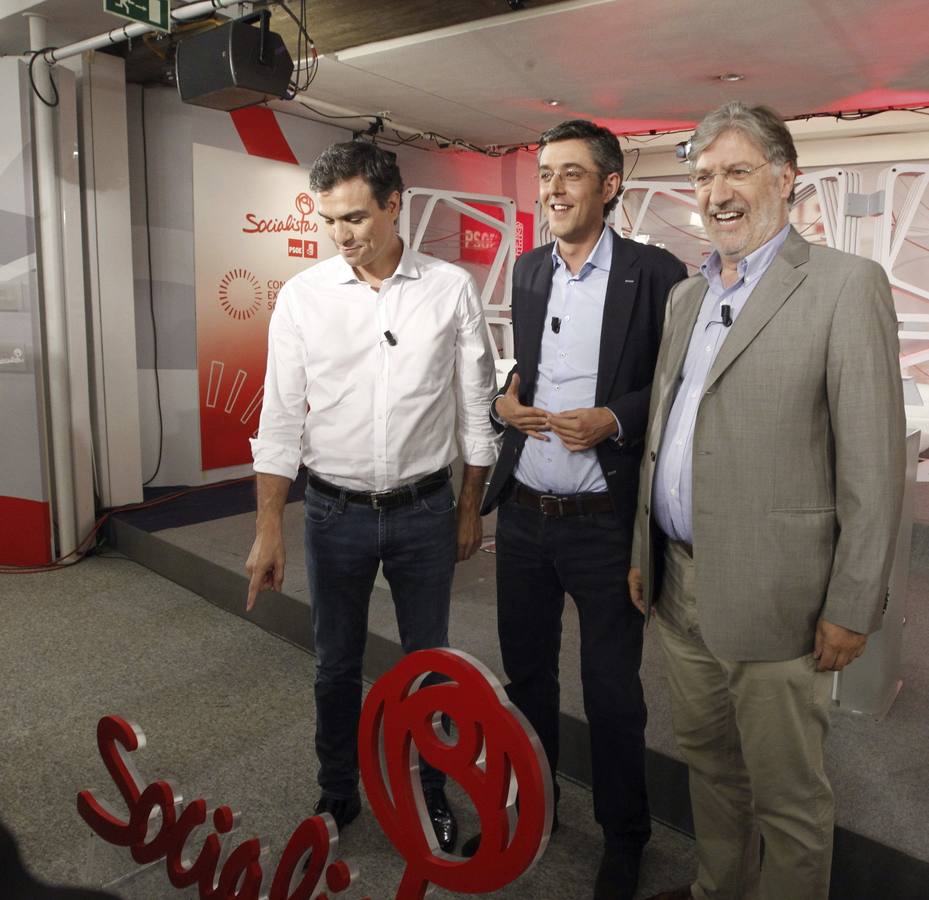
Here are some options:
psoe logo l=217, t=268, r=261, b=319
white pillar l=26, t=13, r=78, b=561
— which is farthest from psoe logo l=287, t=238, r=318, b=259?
white pillar l=26, t=13, r=78, b=561

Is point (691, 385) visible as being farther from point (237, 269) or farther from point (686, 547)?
point (237, 269)

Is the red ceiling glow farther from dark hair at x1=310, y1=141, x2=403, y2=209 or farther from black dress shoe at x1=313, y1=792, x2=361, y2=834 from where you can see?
black dress shoe at x1=313, y1=792, x2=361, y2=834

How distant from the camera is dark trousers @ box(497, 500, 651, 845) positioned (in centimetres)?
177

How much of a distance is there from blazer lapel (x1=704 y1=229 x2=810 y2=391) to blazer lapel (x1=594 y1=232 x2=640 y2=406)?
1.23ft

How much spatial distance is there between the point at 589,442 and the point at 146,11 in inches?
117

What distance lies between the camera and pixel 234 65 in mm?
3330

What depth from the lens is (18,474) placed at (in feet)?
14.0

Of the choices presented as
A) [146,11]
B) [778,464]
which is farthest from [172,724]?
[146,11]

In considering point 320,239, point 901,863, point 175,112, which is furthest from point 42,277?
point 901,863

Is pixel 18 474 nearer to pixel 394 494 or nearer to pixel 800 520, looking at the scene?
pixel 394 494

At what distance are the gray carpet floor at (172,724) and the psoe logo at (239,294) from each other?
86.5 inches

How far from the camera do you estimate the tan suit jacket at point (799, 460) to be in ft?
4.23

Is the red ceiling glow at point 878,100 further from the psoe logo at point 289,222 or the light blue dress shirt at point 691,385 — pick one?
the light blue dress shirt at point 691,385

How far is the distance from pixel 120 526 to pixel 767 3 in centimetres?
422
